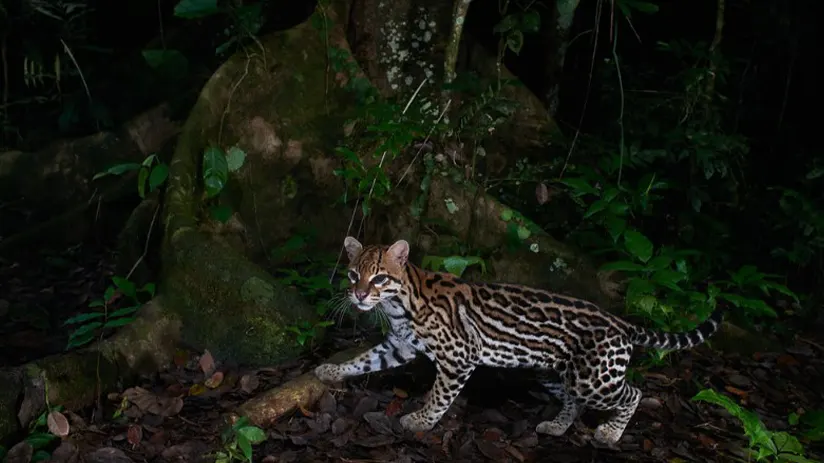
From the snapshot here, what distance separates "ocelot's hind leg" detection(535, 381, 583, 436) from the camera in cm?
591

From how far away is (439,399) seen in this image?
5742 mm

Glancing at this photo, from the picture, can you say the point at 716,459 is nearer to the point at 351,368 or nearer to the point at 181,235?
the point at 351,368

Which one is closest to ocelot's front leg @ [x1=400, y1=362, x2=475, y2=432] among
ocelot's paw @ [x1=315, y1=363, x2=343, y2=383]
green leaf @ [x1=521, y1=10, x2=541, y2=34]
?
ocelot's paw @ [x1=315, y1=363, x2=343, y2=383]

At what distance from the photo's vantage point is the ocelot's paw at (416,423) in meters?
5.70

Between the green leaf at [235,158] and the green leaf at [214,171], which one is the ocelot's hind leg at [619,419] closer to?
the green leaf at [214,171]

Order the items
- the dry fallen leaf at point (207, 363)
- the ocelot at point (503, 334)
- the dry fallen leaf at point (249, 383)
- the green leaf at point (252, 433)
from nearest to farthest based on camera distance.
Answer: the green leaf at point (252, 433) < the ocelot at point (503, 334) < the dry fallen leaf at point (249, 383) < the dry fallen leaf at point (207, 363)

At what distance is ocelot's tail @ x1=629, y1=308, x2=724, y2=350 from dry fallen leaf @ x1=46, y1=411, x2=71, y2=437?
12.9ft

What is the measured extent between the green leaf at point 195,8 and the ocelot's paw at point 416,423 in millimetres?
3673

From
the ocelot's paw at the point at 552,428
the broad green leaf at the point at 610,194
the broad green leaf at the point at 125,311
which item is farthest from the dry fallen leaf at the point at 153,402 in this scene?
the broad green leaf at the point at 610,194

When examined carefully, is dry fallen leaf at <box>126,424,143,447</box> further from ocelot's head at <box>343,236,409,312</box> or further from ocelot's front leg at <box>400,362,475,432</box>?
ocelot's front leg at <box>400,362,475,432</box>

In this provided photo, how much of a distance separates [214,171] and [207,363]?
63.4 inches

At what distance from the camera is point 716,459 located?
5.76 metres

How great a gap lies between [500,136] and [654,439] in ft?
12.7

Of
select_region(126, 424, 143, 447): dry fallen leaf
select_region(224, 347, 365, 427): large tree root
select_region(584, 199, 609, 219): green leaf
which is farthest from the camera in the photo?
select_region(584, 199, 609, 219): green leaf
